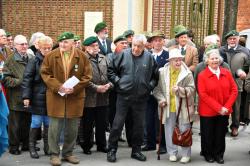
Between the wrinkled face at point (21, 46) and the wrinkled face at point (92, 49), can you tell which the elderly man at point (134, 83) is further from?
the wrinkled face at point (21, 46)

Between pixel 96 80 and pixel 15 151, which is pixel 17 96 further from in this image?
pixel 96 80

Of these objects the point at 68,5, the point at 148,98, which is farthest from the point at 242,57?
the point at 68,5

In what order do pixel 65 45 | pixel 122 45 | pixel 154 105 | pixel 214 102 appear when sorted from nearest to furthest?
pixel 65 45
pixel 214 102
pixel 154 105
pixel 122 45

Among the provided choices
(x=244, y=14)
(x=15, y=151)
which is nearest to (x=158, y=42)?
(x=15, y=151)

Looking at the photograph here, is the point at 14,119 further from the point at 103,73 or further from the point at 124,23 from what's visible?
the point at 124,23

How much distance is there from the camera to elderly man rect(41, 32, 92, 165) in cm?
653

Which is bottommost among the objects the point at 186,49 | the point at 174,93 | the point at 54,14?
the point at 174,93

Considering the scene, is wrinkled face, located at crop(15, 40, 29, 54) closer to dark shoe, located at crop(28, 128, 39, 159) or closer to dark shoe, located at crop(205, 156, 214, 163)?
dark shoe, located at crop(28, 128, 39, 159)

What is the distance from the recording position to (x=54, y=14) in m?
14.9

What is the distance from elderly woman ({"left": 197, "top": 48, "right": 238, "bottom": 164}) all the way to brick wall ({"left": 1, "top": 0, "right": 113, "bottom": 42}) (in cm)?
794

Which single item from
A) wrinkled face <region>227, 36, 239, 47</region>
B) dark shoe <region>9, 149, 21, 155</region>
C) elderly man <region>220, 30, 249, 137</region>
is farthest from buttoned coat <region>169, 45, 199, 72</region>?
dark shoe <region>9, 149, 21, 155</region>

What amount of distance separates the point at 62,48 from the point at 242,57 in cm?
346

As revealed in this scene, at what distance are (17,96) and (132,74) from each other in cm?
187

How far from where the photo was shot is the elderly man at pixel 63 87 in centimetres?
653
